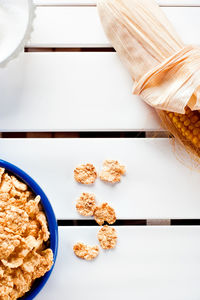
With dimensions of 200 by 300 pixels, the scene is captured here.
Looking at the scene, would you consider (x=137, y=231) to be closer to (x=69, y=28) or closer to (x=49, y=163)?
(x=49, y=163)

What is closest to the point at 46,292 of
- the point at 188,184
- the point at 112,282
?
the point at 112,282

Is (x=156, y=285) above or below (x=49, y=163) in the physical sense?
below

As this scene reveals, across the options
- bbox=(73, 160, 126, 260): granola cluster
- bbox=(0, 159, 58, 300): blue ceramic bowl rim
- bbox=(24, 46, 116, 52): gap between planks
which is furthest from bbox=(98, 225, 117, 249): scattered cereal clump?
bbox=(24, 46, 116, 52): gap between planks

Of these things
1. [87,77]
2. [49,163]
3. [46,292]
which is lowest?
[46,292]

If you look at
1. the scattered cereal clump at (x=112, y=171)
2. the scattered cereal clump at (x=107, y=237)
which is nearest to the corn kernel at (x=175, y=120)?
the scattered cereal clump at (x=112, y=171)

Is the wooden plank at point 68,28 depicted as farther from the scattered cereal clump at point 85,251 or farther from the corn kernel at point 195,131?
the scattered cereal clump at point 85,251
